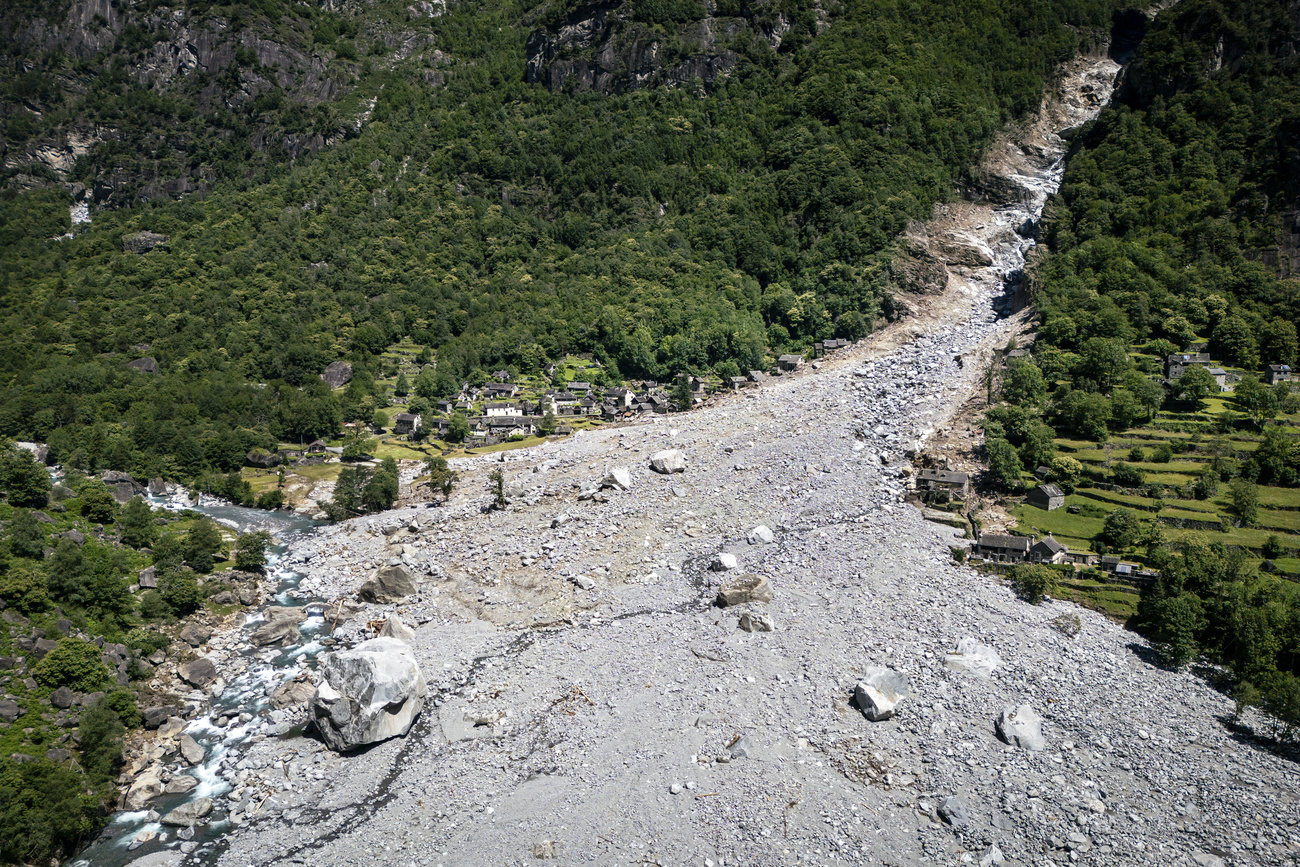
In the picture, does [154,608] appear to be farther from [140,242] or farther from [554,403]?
[140,242]

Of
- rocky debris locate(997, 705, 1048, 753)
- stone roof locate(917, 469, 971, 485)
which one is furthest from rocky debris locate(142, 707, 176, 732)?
stone roof locate(917, 469, 971, 485)

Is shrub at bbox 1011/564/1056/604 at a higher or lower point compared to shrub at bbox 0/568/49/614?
lower

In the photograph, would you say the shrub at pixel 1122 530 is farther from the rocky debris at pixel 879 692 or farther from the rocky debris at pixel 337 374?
the rocky debris at pixel 337 374

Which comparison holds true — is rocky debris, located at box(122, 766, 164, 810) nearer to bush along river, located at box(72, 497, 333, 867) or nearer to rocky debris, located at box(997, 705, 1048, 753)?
bush along river, located at box(72, 497, 333, 867)

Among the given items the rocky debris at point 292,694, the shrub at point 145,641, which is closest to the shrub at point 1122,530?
the rocky debris at point 292,694

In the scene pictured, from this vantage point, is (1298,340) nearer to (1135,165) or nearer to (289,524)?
(1135,165)

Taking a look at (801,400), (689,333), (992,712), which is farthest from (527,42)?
(992,712)
